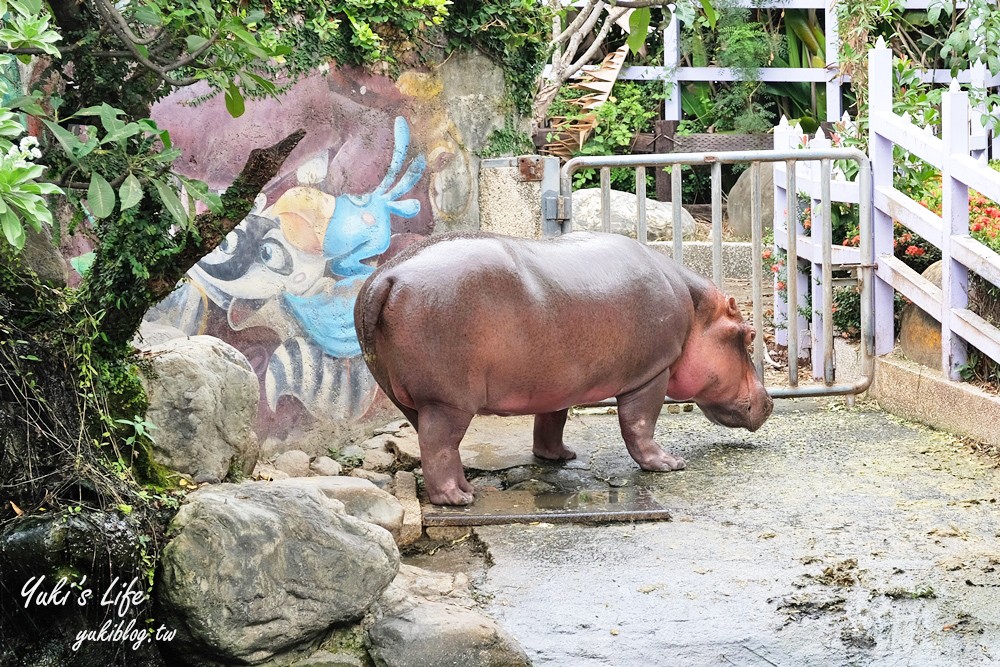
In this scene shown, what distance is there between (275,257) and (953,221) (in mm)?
3647

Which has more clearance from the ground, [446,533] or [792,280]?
[792,280]

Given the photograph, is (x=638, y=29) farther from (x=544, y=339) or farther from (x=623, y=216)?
(x=623, y=216)

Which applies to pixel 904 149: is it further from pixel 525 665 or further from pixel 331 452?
pixel 525 665

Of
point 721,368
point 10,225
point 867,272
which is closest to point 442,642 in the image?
point 10,225

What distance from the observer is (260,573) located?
3.33 metres

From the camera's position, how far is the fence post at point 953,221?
615cm

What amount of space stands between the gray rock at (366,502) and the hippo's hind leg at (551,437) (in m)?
1.31

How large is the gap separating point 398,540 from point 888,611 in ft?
6.13

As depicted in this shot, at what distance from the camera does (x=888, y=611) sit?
3746 millimetres

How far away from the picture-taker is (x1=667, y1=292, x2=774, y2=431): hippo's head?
5707 mm

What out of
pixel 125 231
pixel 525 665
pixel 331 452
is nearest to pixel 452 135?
pixel 331 452

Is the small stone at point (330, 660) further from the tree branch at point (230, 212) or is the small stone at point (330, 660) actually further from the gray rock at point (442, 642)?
the tree branch at point (230, 212)

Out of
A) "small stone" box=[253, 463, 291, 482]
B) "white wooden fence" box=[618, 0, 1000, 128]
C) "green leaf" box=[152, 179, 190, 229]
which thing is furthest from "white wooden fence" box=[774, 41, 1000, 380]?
"white wooden fence" box=[618, 0, 1000, 128]

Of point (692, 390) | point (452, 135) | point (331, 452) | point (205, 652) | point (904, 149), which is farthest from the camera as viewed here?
point (904, 149)
